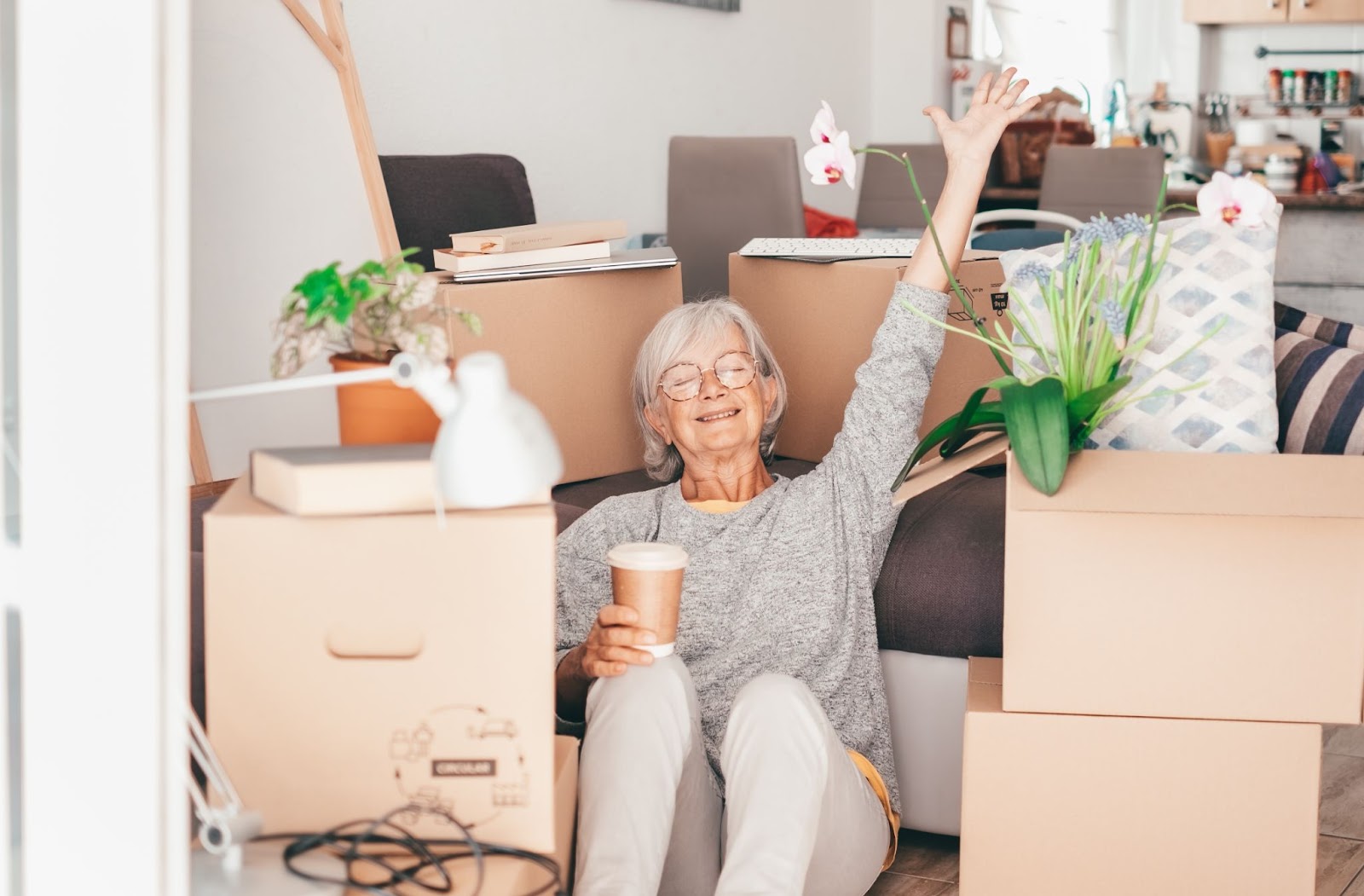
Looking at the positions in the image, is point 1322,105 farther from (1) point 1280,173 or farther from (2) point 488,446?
(2) point 488,446

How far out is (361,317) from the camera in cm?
136

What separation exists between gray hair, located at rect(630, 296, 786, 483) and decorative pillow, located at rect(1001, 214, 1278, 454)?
42cm

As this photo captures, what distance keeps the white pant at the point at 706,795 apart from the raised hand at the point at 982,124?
713 millimetres

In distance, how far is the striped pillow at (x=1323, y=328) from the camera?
6.59 ft

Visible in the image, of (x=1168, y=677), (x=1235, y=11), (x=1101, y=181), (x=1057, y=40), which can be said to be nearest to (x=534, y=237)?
(x=1168, y=677)

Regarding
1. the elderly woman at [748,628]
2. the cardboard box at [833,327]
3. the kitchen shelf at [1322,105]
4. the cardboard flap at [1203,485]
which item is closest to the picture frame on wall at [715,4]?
the cardboard box at [833,327]

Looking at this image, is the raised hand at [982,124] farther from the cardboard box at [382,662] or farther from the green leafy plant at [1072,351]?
the cardboard box at [382,662]

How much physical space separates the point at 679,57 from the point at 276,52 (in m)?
2.02

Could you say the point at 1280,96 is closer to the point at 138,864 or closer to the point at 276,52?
the point at 276,52

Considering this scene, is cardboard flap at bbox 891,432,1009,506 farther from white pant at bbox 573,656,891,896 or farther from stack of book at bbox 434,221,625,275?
stack of book at bbox 434,221,625,275

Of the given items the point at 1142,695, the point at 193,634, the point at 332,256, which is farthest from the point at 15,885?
the point at 332,256

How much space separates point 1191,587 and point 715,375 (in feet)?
2.28

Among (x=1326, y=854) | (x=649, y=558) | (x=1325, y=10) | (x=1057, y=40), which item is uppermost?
Result: (x=1325, y=10)

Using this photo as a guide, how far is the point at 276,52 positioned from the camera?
2252 millimetres
